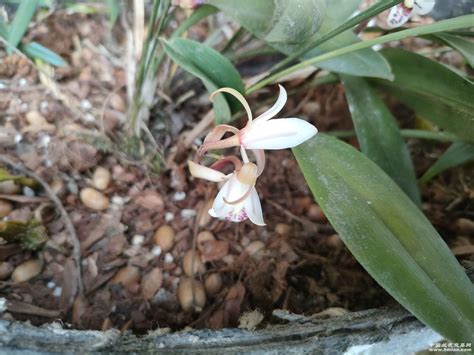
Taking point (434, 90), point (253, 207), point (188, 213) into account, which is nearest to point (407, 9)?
point (434, 90)

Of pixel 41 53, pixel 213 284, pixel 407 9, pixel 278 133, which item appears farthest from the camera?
pixel 41 53

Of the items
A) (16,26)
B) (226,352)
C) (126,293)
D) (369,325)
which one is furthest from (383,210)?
(16,26)

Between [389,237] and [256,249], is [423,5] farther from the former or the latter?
[256,249]

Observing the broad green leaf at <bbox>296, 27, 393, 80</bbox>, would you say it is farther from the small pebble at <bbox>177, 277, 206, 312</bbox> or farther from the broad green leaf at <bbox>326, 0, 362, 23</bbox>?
the small pebble at <bbox>177, 277, 206, 312</bbox>

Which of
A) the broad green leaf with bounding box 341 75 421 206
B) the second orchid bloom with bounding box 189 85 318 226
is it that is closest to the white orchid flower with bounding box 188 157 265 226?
the second orchid bloom with bounding box 189 85 318 226

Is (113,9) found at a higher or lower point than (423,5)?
lower

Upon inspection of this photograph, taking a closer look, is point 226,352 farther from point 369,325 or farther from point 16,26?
point 16,26

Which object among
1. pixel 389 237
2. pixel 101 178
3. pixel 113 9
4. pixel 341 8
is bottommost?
pixel 101 178
